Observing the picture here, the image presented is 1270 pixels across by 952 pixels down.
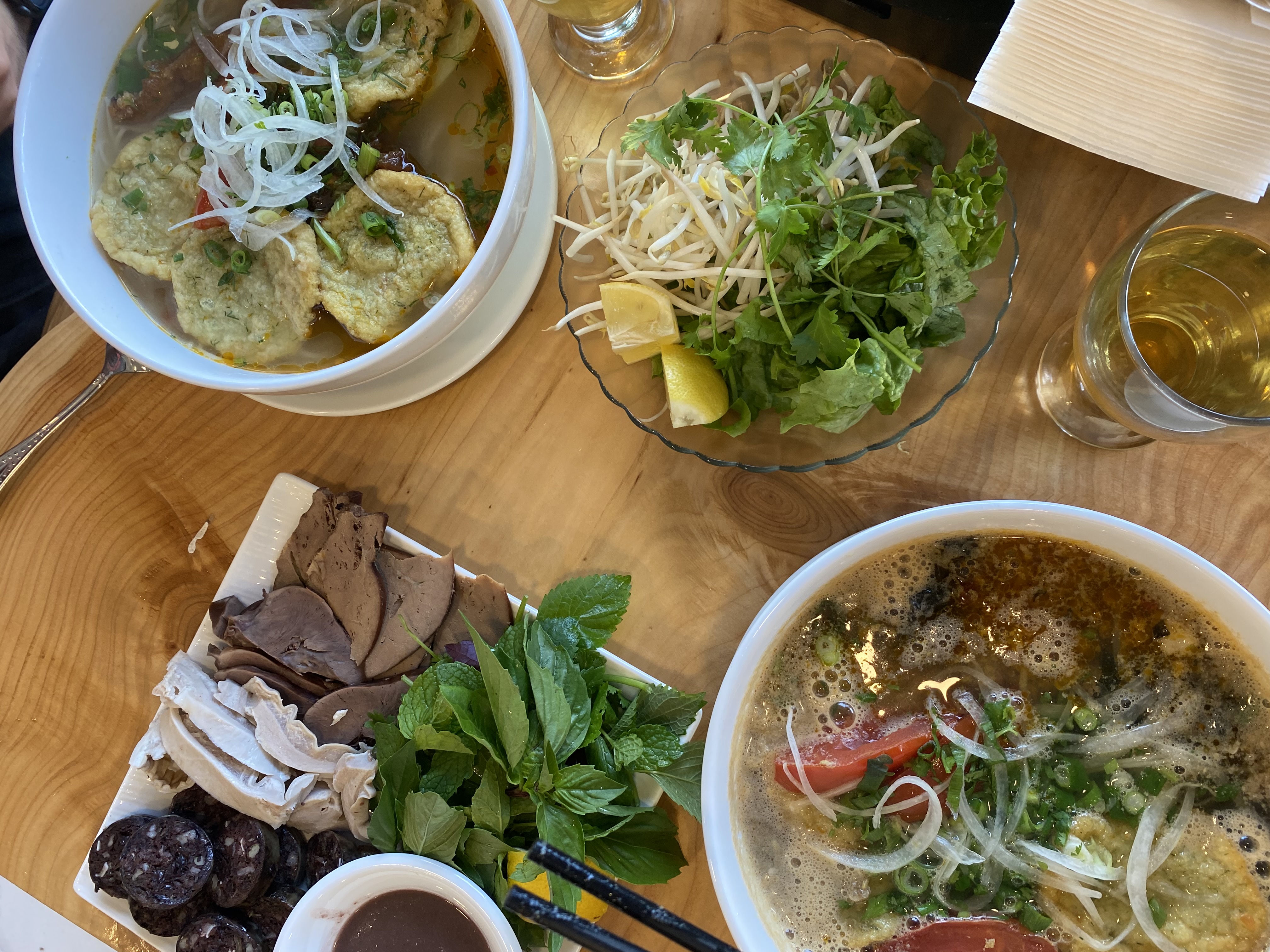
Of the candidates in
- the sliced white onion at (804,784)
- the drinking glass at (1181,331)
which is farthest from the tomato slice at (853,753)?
the drinking glass at (1181,331)

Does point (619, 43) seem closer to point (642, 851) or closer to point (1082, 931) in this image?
point (642, 851)

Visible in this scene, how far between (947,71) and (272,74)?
0.92 meters

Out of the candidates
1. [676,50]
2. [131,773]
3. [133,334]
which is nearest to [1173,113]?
[676,50]

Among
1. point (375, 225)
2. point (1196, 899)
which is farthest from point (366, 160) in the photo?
Result: point (1196, 899)

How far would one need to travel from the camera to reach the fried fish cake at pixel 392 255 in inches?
44.5

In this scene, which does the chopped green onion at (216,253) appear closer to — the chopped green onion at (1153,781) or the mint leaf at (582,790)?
the mint leaf at (582,790)

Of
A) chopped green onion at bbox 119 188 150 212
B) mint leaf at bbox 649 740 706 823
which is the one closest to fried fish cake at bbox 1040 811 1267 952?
mint leaf at bbox 649 740 706 823

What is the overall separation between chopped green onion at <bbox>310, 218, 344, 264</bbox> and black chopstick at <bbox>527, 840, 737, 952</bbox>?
0.79 m

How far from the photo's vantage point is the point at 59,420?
4.36 ft

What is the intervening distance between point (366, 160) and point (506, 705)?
742 mm

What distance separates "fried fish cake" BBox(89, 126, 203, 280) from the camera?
1.16 metres

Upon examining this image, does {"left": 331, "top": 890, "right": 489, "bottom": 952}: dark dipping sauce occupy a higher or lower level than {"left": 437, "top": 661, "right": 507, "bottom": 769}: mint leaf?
lower

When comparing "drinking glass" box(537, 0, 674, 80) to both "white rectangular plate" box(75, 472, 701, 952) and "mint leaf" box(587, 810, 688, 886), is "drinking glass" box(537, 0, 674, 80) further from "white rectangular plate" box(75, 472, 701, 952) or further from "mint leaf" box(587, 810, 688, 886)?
"mint leaf" box(587, 810, 688, 886)

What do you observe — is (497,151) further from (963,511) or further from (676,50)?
(963,511)
